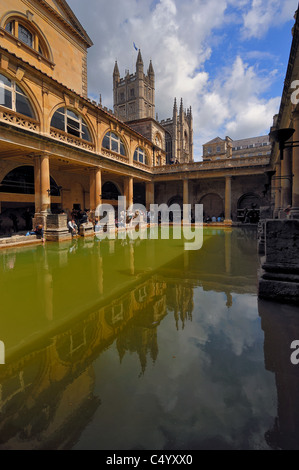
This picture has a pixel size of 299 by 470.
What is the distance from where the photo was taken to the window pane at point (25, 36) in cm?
1479

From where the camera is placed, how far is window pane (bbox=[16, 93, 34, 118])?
39.8ft

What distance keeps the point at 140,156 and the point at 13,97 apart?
1471 centimetres

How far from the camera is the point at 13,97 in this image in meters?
11.8

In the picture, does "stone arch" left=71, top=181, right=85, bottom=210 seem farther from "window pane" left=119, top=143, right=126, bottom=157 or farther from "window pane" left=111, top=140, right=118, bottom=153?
"window pane" left=119, top=143, right=126, bottom=157

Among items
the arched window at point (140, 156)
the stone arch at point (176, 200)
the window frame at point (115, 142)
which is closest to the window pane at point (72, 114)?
the window frame at point (115, 142)

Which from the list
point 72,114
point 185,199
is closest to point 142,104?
point 185,199

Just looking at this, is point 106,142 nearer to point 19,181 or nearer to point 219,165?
point 19,181

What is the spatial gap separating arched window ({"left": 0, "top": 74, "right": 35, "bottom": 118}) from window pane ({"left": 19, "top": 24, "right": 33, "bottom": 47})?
566 cm

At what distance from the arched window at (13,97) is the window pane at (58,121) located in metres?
1.73

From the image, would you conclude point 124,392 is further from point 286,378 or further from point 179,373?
point 286,378

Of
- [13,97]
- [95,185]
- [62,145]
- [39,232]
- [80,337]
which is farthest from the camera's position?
[95,185]

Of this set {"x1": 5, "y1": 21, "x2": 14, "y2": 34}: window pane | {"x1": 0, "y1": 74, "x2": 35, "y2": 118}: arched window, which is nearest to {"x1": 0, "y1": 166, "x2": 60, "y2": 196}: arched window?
{"x1": 0, "y1": 74, "x2": 35, "y2": 118}: arched window

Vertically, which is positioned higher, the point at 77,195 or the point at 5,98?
the point at 5,98
